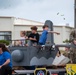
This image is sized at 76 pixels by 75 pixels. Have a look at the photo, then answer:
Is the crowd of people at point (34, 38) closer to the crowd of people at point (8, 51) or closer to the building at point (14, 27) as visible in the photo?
the crowd of people at point (8, 51)

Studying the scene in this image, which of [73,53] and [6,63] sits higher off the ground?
[73,53]

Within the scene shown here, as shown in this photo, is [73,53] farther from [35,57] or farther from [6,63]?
[6,63]

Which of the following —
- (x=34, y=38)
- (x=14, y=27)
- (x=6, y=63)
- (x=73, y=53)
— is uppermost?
(x=14, y=27)

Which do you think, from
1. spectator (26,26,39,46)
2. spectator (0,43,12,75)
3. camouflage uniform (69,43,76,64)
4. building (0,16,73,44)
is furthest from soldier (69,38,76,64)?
building (0,16,73,44)

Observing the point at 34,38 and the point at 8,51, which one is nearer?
the point at 8,51

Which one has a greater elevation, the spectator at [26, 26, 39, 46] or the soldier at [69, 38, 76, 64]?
the spectator at [26, 26, 39, 46]

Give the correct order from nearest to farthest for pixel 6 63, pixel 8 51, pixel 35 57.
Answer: pixel 6 63 → pixel 8 51 → pixel 35 57

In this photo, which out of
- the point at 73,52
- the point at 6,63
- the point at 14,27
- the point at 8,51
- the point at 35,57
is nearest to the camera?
the point at 73,52

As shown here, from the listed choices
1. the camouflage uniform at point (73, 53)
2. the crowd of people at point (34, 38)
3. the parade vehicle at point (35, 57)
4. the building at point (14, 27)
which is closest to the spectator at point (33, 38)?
the crowd of people at point (34, 38)

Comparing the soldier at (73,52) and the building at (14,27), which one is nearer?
the soldier at (73,52)

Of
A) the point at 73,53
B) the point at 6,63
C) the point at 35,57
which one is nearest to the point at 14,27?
the point at 35,57

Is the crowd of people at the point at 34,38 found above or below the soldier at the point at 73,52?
above

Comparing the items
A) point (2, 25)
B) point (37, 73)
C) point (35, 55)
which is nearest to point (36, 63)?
point (35, 55)

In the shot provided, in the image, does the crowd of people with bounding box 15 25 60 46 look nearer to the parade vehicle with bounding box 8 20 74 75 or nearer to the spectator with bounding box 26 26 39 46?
the spectator with bounding box 26 26 39 46
